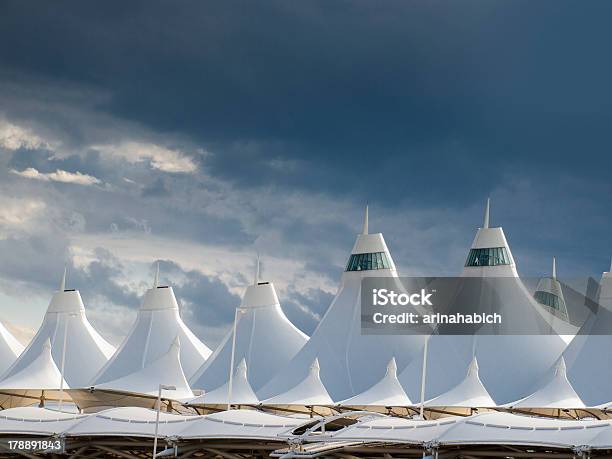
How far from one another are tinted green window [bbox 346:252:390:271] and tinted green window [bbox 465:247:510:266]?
5888 mm

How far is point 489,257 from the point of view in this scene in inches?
3647

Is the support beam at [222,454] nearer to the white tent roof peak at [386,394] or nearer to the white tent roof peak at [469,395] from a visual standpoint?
the white tent roof peak at [386,394]

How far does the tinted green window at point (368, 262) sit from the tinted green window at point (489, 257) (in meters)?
5.89

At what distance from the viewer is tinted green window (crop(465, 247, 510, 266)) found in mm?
92062

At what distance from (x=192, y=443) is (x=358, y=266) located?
115 ft

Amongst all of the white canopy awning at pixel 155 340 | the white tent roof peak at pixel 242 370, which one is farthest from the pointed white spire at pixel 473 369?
the white canopy awning at pixel 155 340

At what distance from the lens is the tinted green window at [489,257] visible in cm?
9206

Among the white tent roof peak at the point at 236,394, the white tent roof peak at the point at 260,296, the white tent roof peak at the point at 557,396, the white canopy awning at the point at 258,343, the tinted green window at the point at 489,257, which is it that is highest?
the tinted green window at the point at 489,257

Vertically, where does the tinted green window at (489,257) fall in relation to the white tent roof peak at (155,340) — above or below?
above

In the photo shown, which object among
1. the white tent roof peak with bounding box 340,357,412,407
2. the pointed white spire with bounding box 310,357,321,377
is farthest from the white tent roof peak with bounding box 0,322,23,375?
the white tent roof peak with bounding box 340,357,412,407

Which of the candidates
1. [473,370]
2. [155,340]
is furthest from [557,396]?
[155,340]

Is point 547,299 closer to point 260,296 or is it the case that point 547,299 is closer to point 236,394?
point 260,296

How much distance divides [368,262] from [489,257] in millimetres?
8647

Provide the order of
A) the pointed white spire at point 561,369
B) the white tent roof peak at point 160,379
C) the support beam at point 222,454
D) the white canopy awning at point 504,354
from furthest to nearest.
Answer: the white tent roof peak at point 160,379
the white canopy awning at point 504,354
the pointed white spire at point 561,369
the support beam at point 222,454
